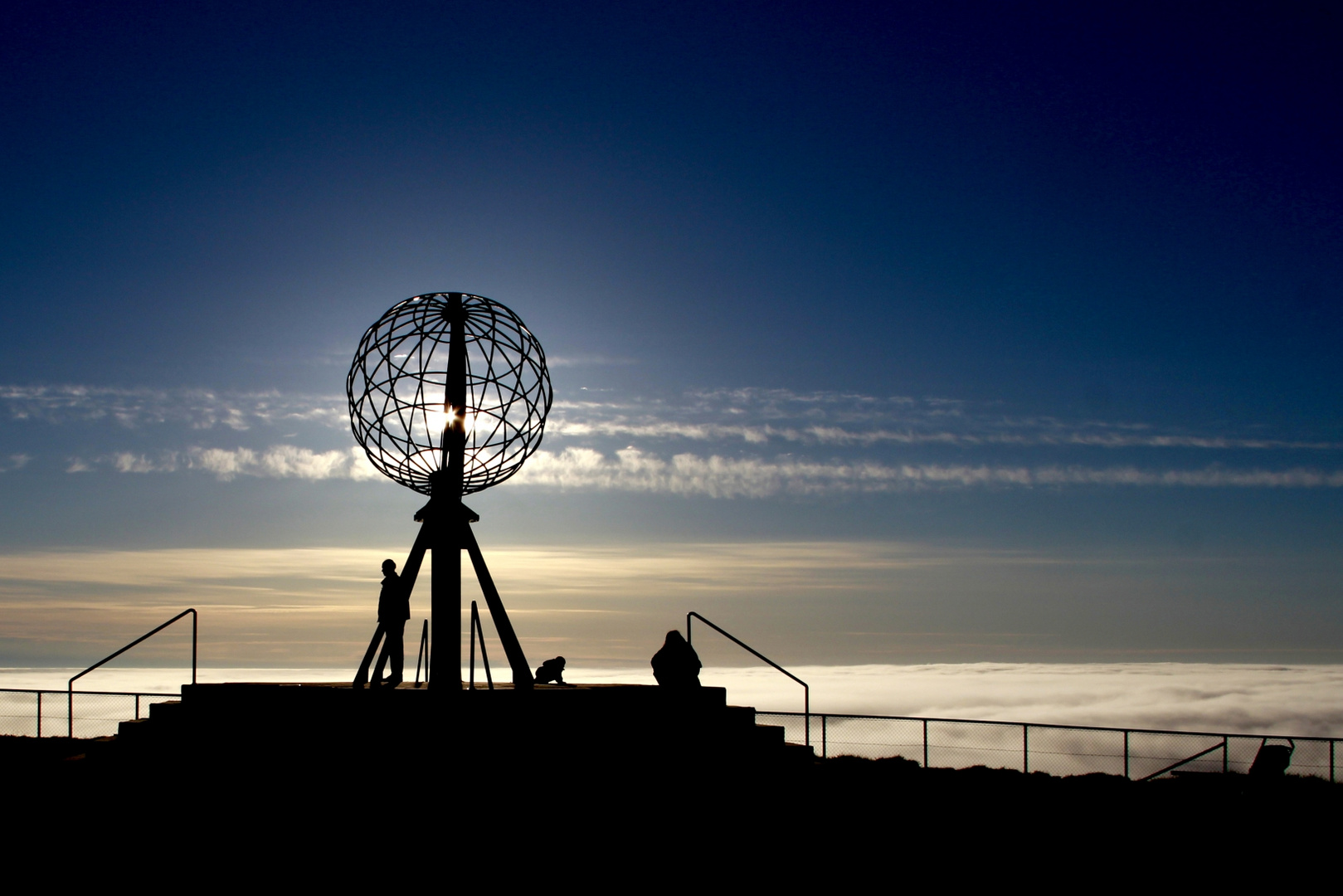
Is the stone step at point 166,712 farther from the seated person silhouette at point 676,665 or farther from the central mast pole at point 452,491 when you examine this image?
the seated person silhouette at point 676,665

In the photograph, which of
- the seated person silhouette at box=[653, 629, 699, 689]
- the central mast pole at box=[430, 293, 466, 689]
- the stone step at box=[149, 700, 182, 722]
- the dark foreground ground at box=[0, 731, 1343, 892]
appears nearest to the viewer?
the dark foreground ground at box=[0, 731, 1343, 892]

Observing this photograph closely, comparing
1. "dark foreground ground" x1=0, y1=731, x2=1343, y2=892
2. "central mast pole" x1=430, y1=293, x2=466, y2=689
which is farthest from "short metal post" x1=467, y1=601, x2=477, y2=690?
"dark foreground ground" x1=0, y1=731, x2=1343, y2=892

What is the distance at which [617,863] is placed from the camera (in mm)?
10898

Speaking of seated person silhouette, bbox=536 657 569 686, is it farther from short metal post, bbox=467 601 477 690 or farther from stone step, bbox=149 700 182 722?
stone step, bbox=149 700 182 722

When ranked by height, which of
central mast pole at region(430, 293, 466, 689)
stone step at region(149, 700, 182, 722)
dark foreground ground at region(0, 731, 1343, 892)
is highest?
central mast pole at region(430, 293, 466, 689)

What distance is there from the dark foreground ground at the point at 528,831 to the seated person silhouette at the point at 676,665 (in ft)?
4.47

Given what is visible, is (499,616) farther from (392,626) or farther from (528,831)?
(528,831)

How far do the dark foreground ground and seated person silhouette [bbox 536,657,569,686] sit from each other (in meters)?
4.46

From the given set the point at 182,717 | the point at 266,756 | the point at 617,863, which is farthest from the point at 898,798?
the point at 182,717

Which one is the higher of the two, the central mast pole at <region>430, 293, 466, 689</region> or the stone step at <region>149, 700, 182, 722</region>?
the central mast pole at <region>430, 293, 466, 689</region>

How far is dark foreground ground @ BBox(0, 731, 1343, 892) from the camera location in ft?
35.1

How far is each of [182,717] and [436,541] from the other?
12.9 ft

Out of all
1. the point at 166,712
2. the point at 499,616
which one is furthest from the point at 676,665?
the point at 166,712

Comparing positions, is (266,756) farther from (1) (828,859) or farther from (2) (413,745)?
(1) (828,859)
